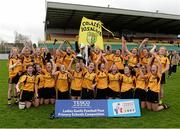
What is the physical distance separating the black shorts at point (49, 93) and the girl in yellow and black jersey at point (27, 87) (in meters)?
0.42

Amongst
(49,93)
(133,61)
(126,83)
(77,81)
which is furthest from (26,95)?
(133,61)

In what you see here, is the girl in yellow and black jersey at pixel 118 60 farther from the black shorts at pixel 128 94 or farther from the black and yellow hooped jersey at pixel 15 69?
the black and yellow hooped jersey at pixel 15 69

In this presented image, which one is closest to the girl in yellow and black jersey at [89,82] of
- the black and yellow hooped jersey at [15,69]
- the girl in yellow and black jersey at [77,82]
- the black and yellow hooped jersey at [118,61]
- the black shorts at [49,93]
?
the girl in yellow and black jersey at [77,82]

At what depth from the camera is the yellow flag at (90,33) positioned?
1082cm

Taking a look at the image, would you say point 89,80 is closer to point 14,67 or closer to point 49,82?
point 49,82

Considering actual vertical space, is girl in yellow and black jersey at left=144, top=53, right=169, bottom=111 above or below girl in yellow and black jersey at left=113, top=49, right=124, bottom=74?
below

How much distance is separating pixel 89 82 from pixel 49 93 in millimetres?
1279

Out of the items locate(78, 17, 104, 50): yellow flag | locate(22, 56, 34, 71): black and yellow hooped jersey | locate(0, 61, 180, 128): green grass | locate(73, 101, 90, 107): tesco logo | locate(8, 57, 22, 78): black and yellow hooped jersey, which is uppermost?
locate(78, 17, 104, 50): yellow flag

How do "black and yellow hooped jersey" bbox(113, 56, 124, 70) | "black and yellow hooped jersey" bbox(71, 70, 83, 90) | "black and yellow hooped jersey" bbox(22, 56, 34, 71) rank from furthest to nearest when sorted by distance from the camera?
"black and yellow hooped jersey" bbox(113, 56, 124, 70)
"black and yellow hooped jersey" bbox(22, 56, 34, 71)
"black and yellow hooped jersey" bbox(71, 70, 83, 90)

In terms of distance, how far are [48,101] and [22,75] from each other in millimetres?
1123

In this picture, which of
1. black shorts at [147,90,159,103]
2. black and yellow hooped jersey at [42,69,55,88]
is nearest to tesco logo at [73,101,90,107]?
black and yellow hooped jersey at [42,69,55,88]

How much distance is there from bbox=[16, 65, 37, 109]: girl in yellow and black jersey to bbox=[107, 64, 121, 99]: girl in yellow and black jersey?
2174mm

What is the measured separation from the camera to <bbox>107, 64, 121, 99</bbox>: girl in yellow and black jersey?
940cm

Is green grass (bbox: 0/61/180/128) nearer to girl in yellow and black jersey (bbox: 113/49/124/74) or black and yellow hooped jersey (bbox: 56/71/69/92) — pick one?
black and yellow hooped jersey (bbox: 56/71/69/92)
